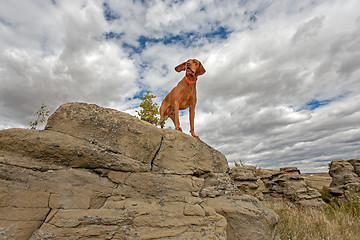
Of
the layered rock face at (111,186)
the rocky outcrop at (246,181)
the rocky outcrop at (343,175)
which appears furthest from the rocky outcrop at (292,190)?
the layered rock face at (111,186)

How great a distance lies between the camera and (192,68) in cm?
A: 580

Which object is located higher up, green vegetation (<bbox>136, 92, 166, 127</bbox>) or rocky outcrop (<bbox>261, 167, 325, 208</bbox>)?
green vegetation (<bbox>136, 92, 166, 127</bbox>)

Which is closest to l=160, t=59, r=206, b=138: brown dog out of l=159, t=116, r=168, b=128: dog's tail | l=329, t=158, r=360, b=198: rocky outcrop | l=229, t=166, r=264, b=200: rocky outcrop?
l=159, t=116, r=168, b=128: dog's tail

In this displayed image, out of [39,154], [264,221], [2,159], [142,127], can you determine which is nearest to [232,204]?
[264,221]

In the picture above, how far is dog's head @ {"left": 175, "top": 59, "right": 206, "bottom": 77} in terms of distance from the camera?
581 centimetres

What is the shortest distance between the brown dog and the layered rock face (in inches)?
46.3

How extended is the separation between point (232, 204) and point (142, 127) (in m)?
3.00

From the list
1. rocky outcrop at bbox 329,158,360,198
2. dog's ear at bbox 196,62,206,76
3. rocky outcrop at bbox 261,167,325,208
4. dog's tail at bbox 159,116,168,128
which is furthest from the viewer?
rocky outcrop at bbox 329,158,360,198

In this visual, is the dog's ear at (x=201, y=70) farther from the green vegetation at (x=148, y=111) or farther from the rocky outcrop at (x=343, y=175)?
the rocky outcrop at (x=343, y=175)

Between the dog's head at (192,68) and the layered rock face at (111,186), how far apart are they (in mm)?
2052

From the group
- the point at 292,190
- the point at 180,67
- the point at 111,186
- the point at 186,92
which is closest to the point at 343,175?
the point at 292,190

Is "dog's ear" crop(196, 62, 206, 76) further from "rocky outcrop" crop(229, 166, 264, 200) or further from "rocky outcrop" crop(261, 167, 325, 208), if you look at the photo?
"rocky outcrop" crop(261, 167, 325, 208)

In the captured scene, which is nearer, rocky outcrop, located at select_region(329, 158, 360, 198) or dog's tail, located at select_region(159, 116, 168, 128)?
dog's tail, located at select_region(159, 116, 168, 128)

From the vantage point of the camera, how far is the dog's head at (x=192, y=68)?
19.1 feet
